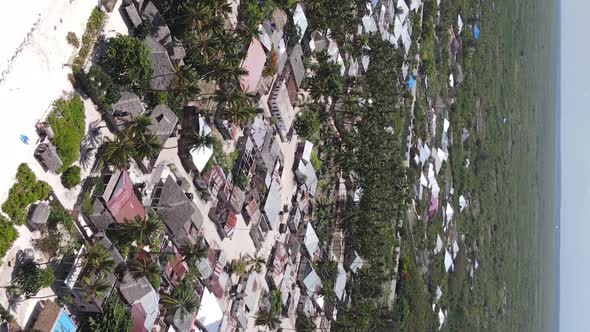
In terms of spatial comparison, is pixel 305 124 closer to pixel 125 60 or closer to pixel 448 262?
pixel 125 60

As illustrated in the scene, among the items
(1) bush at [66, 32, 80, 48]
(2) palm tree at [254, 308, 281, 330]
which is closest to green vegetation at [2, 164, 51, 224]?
(1) bush at [66, 32, 80, 48]

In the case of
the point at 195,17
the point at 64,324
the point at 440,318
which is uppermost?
the point at 440,318

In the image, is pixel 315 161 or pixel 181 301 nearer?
pixel 181 301

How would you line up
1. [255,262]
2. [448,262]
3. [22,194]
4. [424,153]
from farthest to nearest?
[448,262] < [424,153] < [255,262] < [22,194]

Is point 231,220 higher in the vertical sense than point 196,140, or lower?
lower

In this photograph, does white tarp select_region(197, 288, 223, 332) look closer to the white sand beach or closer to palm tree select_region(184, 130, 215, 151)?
palm tree select_region(184, 130, 215, 151)

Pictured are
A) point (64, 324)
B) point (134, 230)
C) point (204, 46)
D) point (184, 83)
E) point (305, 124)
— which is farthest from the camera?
point (305, 124)

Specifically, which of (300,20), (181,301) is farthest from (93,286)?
(300,20)

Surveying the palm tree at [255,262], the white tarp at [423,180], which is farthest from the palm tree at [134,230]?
the white tarp at [423,180]
